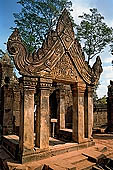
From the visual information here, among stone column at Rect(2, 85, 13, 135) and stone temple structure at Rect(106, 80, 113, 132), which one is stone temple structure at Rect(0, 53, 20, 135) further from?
stone temple structure at Rect(106, 80, 113, 132)

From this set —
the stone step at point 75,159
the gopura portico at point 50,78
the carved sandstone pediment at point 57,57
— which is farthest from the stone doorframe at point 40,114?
the stone step at point 75,159

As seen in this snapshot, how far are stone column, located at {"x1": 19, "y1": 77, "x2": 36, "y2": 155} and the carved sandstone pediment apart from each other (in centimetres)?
35

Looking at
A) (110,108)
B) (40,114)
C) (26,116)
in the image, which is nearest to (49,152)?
(40,114)

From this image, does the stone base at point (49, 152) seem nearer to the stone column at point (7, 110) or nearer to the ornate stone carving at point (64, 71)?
the ornate stone carving at point (64, 71)

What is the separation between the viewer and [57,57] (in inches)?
233

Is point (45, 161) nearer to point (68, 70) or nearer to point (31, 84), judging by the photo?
point (31, 84)

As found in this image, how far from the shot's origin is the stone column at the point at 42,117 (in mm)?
5284

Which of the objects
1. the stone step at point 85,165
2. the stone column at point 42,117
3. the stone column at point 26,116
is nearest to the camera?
the stone step at point 85,165

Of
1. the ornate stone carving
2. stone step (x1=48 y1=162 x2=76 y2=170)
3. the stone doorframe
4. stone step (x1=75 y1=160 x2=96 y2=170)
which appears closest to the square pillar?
the stone doorframe

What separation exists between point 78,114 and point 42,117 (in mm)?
1647

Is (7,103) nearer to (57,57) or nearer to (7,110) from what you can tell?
(7,110)

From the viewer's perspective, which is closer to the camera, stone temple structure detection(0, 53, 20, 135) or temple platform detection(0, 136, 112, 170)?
temple platform detection(0, 136, 112, 170)

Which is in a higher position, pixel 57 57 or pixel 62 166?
pixel 57 57

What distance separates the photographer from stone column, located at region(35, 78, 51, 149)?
5.28m
